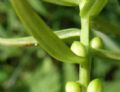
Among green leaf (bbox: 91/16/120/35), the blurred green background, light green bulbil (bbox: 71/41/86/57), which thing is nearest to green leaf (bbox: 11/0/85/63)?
light green bulbil (bbox: 71/41/86/57)

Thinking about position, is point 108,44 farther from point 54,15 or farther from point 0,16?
point 0,16

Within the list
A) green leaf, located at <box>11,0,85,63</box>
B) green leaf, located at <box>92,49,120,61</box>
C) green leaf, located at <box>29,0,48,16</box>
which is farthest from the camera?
green leaf, located at <box>29,0,48,16</box>

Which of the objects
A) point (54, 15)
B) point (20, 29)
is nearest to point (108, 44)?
point (54, 15)

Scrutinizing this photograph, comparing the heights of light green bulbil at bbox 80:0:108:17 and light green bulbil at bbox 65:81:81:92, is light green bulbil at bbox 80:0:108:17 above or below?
above

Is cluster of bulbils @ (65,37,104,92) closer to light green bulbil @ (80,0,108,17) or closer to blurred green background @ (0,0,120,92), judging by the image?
light green bulbil @ (80,0,108,17)

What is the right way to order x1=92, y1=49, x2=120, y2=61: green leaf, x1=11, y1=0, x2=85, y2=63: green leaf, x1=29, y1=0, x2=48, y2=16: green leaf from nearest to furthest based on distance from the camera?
x1=11, y1=0, x2=85, y2=63: green leaf
x1=92, y1=49, x2=120, y2=61: green leaf
x1=29, y1=0, x2=48, y2=16: green leaf

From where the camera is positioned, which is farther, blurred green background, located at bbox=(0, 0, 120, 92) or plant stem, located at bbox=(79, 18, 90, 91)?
blurred green background, located at bbox=(0, 0, 120, 92)

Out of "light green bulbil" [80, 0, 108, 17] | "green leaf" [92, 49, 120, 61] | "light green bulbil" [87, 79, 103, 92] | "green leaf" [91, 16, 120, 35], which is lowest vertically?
"light green bulbil" [87, 79, 103, 92]
